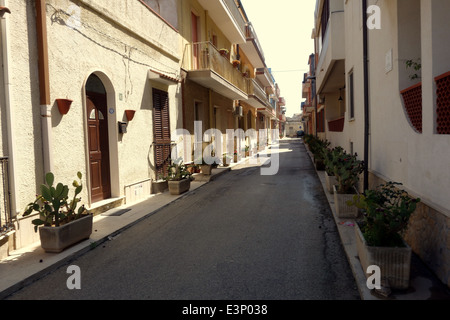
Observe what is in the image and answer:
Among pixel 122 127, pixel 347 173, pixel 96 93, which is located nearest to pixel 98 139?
pixel 122 127

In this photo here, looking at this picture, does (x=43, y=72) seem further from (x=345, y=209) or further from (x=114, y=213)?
(x=345, y=209)

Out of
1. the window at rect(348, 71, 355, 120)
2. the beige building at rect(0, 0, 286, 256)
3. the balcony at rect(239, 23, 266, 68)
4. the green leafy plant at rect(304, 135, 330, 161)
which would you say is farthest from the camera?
the balcony at rect(239, 23, 266, 68)

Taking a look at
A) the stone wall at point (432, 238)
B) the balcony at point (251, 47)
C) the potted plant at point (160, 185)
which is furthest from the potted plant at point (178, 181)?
the balcony at point (251, 47)

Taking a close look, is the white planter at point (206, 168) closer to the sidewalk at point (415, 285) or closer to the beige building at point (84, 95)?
the beige building at point (84, 95)

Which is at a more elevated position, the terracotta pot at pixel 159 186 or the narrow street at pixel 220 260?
the terracotta pot at pixel 159 186

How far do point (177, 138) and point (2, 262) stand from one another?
730 centimetres

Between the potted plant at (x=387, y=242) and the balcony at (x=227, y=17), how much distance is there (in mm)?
11886

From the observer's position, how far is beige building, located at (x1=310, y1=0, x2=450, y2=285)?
368 cm

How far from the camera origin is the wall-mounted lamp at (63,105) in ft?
18.9

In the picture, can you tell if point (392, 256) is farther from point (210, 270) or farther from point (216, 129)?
point (216, 129)

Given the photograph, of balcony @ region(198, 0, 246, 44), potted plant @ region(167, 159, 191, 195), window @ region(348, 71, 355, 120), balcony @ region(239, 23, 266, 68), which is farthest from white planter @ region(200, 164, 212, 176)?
balcony @ region(239, 23, 266, 68)

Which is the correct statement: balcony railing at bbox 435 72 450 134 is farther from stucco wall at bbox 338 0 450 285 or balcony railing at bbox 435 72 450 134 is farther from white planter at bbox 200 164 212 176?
white planter at bbox 200 164 212 176

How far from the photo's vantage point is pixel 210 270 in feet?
13.6

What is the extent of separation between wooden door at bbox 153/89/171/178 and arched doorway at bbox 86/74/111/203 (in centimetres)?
207
